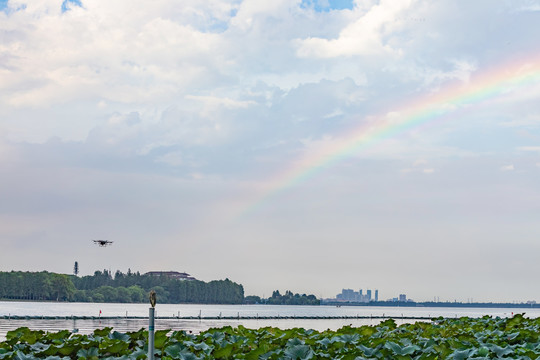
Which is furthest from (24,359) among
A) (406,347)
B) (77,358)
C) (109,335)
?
(406,347)

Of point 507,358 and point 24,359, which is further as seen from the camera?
point 507,358

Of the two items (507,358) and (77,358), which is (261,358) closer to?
(77,358)

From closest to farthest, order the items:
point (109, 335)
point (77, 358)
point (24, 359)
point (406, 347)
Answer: point (24, 359)
point (77, 358)
point (406, 347)
point (109, 335)

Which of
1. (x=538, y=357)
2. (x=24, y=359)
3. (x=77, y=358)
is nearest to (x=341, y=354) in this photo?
(x=538, y=357)

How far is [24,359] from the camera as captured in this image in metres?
10.3

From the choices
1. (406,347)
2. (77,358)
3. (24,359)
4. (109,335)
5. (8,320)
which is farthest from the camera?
(8,320)

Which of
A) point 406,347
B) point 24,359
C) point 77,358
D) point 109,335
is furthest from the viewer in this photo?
point 109,335

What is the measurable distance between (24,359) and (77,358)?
0.92 meters

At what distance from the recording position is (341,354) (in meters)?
11.4

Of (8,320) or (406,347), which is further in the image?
(8,320)

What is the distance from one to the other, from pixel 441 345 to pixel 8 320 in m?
119

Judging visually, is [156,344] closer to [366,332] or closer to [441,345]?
[441,345]

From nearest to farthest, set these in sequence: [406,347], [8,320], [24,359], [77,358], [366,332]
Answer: [24,359]
[77,358]
[406,347]
[366,332]
[8,320]

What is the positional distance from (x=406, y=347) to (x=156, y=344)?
168 inches
